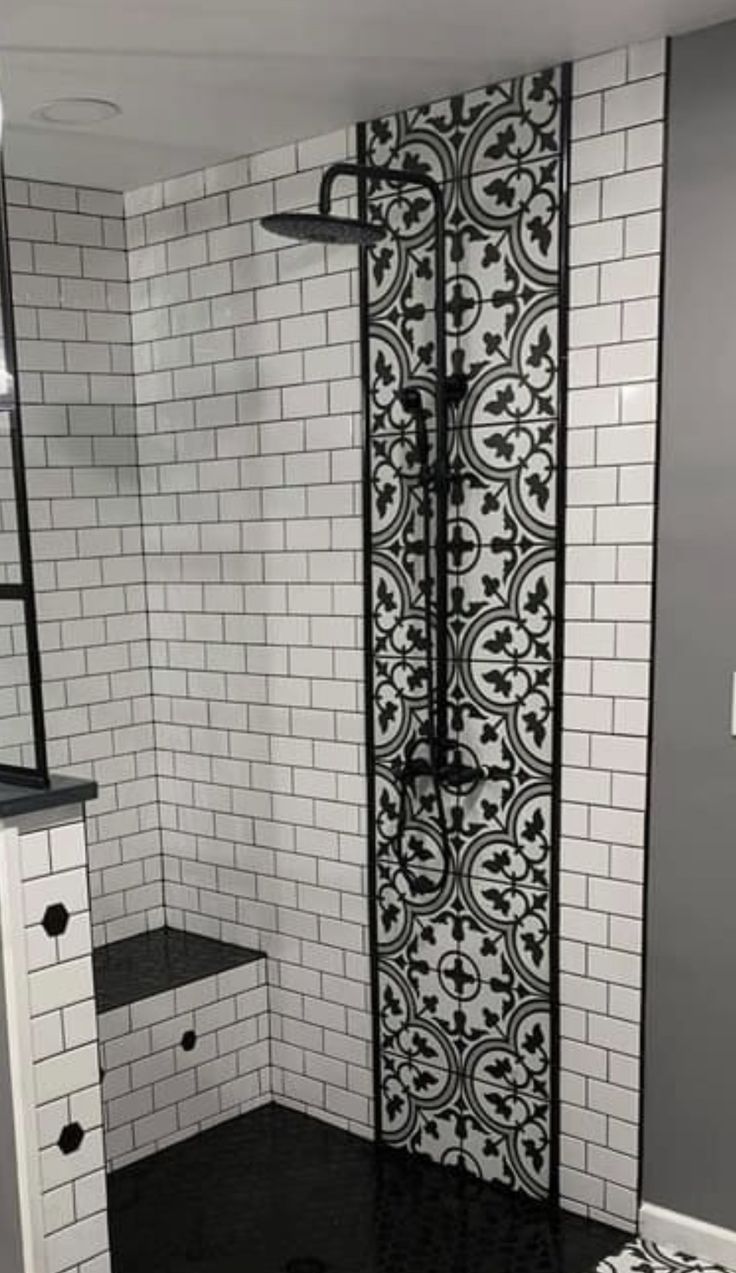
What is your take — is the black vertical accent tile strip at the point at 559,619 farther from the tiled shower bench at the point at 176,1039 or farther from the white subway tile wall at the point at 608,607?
the tiled shower bench at the point at 176,1039

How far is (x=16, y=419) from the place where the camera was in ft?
6.17

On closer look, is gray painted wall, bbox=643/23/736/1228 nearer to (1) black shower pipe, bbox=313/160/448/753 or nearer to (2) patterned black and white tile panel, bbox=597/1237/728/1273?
(2) patterned black and white tile panel, bbox=597/1237/728/1273

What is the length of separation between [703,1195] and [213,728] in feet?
5.33

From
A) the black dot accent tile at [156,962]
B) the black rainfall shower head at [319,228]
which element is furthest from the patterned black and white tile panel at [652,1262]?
the black rainfall shower head at [319,228]

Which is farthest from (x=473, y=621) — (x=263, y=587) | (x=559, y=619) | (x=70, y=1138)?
(x=70, y=1138)

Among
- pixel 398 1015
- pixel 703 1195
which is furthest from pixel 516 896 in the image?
pixel 703 1195

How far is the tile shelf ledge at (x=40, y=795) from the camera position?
1873 millimetres

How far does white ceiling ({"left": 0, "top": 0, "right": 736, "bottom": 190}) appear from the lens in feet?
6.45

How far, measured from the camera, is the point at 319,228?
6.69 ft

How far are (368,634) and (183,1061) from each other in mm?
1186

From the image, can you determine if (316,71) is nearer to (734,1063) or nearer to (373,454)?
(373,454)

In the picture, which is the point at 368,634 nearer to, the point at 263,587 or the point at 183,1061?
the point at 263,587

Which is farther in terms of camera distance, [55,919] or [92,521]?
[92,521]

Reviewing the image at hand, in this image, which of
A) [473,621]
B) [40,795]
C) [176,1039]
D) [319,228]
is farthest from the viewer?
[176,1039]
